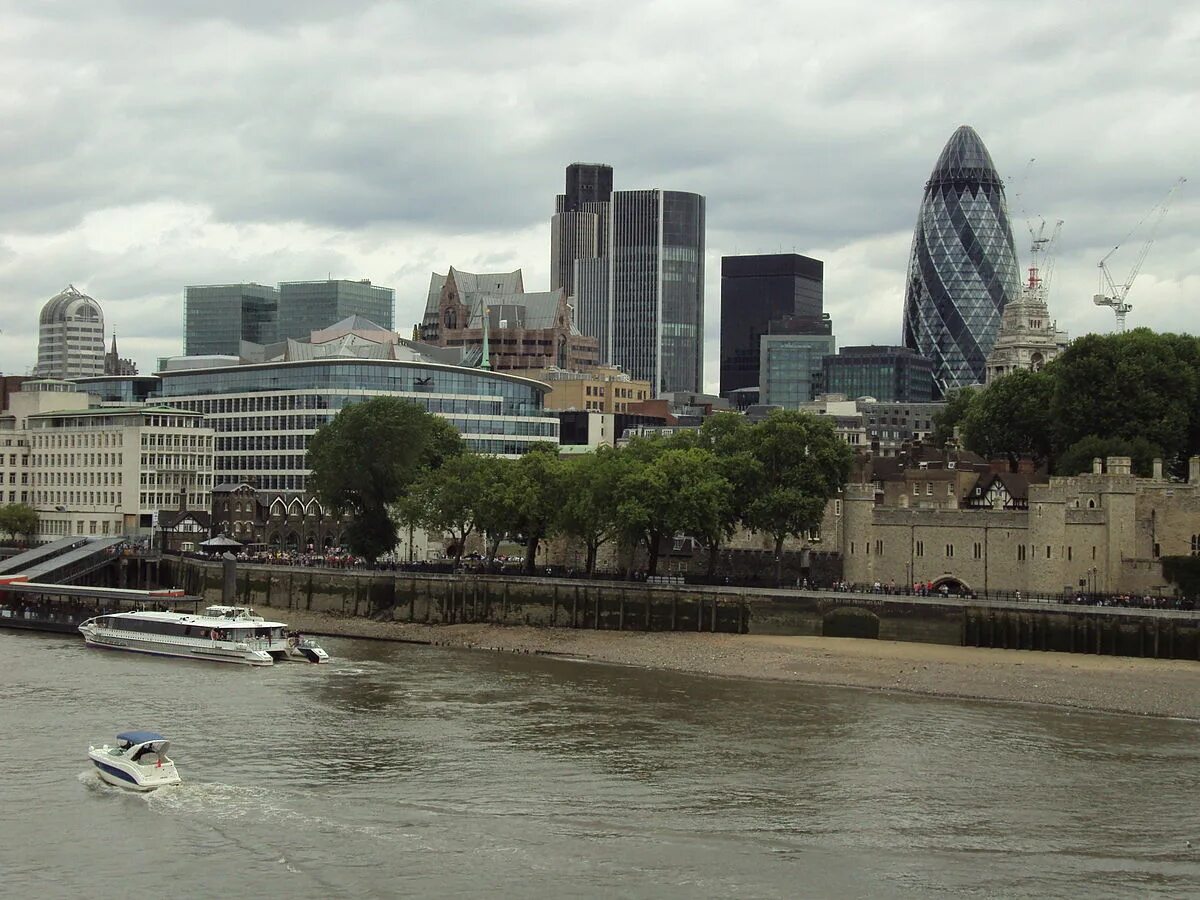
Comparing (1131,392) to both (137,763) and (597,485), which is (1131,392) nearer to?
(597,485)

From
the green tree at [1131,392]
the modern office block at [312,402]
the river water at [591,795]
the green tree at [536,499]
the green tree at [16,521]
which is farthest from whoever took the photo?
the modern office block at [312,402]

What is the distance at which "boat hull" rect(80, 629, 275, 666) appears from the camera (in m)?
92.6

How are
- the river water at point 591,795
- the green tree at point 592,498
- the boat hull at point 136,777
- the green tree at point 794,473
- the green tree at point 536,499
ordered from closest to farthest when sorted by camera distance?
the river water at point 591,795, the boat hull at point 136,777, the green tree at point 794,473, the green tree at point 592,498, the green tree at point 536,499

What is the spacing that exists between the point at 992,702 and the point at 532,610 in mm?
38667

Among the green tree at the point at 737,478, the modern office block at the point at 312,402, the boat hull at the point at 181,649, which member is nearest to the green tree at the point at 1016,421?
the green tree at the point at 737,478

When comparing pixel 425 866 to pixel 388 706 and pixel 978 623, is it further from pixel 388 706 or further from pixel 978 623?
pixel 978 623

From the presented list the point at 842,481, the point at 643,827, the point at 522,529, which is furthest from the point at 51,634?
the point at 643,827

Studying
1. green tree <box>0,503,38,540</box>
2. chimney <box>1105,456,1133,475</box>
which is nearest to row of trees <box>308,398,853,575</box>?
chimney <box>1105,456,1133,475</box>

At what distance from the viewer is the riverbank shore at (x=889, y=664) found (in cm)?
7794

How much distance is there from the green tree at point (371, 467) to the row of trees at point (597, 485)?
0.08 m

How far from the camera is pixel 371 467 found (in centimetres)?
13100

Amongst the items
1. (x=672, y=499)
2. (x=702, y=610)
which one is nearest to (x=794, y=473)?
(x=672, y=499)

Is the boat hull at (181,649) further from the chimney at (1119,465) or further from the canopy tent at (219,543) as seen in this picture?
the chimney at (1119,465)

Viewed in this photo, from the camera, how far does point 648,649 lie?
3775 inches
